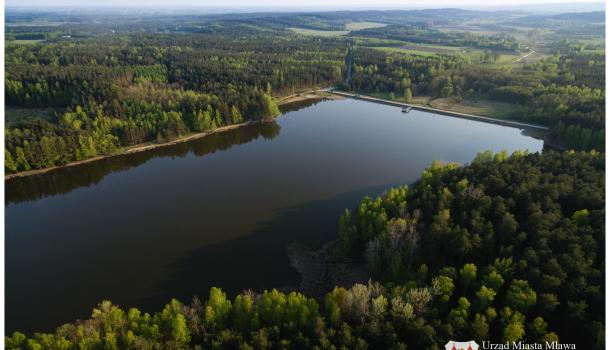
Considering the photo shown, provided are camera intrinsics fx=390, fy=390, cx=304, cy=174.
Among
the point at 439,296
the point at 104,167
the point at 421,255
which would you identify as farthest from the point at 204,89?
the point at 439,296

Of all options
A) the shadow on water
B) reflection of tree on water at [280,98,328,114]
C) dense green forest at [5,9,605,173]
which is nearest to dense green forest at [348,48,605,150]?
dense green forest at [5,9,605,173]

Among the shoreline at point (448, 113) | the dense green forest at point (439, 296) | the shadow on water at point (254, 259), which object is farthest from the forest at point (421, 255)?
the shoreline at point (448, 113)

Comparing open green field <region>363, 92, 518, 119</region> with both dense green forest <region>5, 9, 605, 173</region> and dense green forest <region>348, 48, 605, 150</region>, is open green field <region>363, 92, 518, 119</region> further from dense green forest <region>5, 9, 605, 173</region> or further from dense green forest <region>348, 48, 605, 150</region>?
dense green forest <region>5, 9, 605, 173</region>

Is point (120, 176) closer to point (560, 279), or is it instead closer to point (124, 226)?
point (124, 226)

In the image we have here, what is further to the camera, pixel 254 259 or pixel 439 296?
pixel 254 259

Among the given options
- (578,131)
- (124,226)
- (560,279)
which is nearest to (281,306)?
(560,279)

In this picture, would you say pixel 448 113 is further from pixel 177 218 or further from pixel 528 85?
pixel 177 218
